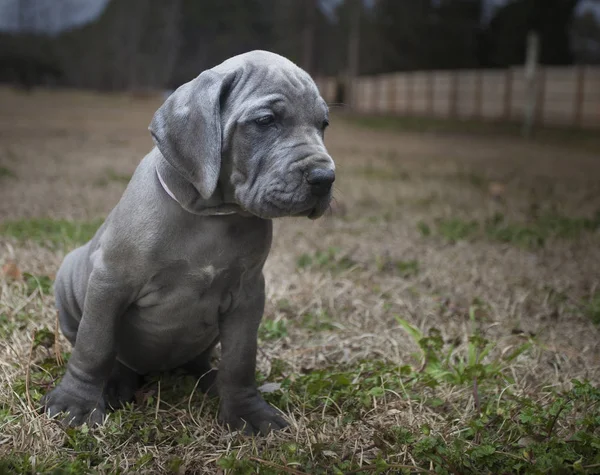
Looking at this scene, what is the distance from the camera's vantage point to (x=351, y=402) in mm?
2635

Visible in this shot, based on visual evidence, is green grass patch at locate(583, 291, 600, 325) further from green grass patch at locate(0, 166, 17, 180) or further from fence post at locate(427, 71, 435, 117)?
fence post at locate(427, 71, 435, 117)

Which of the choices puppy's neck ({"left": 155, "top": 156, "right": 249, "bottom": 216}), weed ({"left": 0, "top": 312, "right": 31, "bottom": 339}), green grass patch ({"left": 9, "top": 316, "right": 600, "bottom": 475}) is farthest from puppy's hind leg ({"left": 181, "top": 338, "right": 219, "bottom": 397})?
weed ({"left": 0, "top": 312, "right": 31, "bottom": 339})

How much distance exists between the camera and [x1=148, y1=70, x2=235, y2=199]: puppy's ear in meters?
2.18

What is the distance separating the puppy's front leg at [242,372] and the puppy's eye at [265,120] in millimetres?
607

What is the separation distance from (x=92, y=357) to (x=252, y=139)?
93 cm

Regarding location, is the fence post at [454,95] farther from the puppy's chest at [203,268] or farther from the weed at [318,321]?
the puppy's chest at [203,268]

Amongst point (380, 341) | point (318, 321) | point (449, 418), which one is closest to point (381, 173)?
point (318, 321)

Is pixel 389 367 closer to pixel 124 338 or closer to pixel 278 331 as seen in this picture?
pixel 278 331

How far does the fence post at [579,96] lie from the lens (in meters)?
16.7

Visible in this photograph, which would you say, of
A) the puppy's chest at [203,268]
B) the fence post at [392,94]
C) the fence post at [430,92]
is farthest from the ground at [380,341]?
the fence post at [392,94]

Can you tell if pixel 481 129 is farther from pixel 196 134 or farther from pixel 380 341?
pixel 196 134

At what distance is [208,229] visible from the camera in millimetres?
2316

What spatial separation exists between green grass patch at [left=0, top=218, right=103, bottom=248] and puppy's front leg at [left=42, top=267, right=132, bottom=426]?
7.16 feet

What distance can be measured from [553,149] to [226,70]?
11.4 meters
